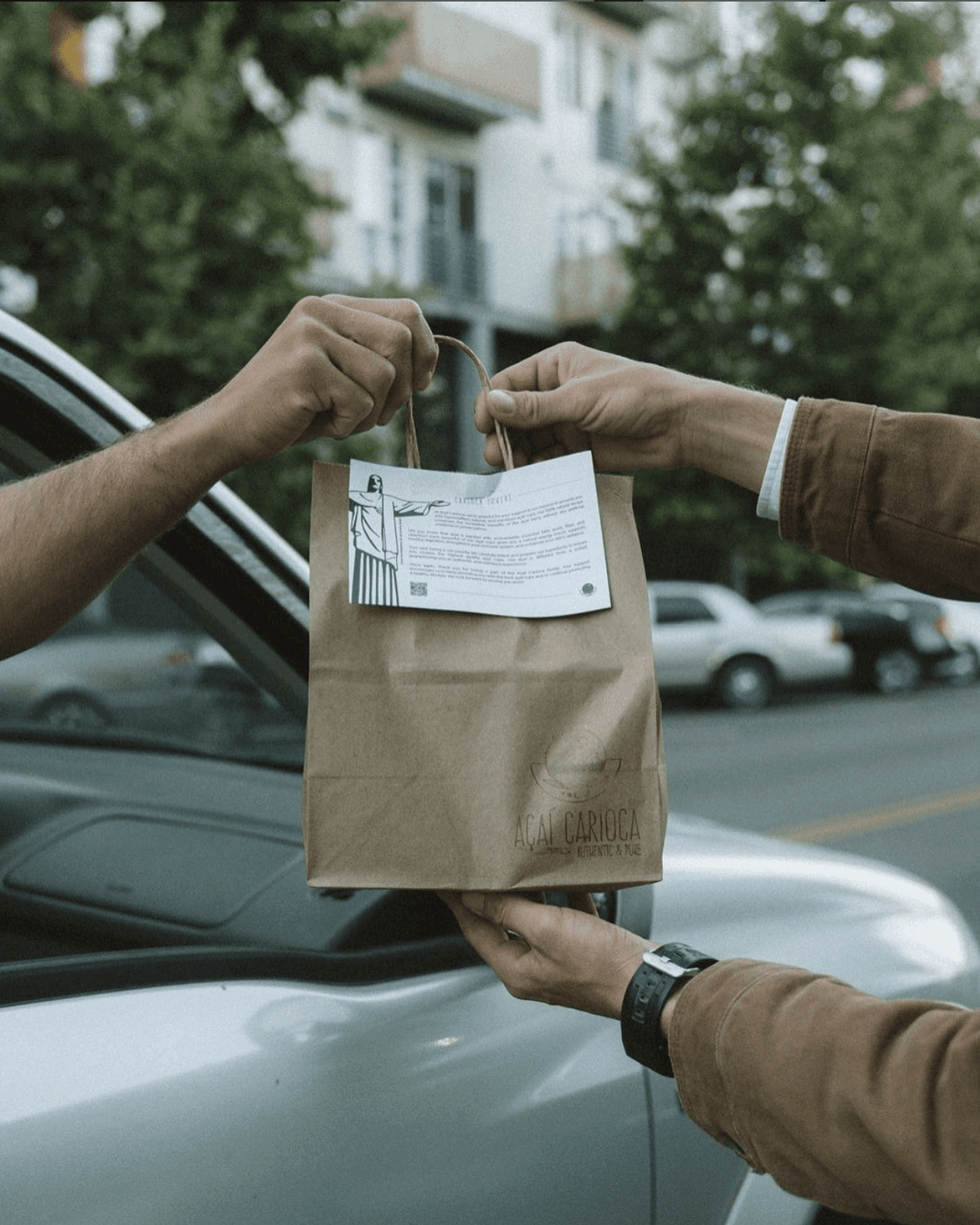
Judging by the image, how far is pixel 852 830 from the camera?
25.0ft

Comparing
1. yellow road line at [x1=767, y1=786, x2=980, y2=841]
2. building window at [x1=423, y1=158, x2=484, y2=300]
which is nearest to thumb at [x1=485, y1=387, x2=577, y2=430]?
yellow road line at [x1=767, y1=786, x2=980, y2=841]

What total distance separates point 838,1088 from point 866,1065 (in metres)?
0.03

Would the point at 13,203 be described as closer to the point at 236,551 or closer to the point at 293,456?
the point at 293,456

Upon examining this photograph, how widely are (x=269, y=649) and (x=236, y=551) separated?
0.13m

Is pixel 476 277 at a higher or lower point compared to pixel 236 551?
higher

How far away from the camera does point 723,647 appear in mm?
14570

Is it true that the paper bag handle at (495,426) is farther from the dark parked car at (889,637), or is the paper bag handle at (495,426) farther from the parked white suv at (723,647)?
the dark parked car at (889,637)

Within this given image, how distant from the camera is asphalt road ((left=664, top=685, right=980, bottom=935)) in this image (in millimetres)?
7230

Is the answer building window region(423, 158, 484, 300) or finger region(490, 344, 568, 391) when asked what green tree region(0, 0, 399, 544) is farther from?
finger region(490, 344, 568, 391)

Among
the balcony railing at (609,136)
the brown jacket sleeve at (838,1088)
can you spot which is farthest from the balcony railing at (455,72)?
the brown jacket sleeve at (838,1088)

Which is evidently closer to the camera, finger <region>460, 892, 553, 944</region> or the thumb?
finger <region>460, 892, 553, 944</region>

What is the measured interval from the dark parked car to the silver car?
14689 mm

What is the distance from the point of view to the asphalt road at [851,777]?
285 inches

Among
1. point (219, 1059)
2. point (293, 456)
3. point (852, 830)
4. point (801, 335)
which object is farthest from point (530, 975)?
point (801, 335)
